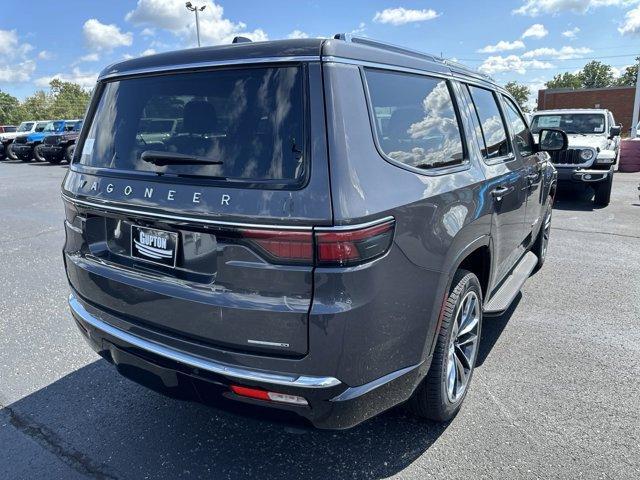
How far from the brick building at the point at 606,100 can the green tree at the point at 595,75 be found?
4977cm

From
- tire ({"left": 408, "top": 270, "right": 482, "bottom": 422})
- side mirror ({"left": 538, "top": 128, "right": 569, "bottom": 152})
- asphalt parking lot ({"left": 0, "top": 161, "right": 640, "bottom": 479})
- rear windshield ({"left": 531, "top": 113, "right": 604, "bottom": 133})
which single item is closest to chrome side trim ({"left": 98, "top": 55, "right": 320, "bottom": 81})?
tire ({"left": 408, "top": 270, "right": 482, "bottom": 422})

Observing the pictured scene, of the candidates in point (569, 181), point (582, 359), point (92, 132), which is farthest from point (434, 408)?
point (569, 181)

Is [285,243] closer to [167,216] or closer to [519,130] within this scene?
[167,216]

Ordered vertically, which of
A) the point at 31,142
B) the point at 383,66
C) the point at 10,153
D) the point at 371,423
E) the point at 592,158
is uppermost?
the point at 383,66

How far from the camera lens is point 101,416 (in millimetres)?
2867

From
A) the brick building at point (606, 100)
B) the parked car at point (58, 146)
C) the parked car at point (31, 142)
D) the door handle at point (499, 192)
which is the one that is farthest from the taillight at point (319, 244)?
the brick building at point (606, 100)

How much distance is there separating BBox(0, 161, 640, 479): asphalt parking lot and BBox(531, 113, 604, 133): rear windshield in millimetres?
8022

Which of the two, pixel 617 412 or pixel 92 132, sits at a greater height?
pixel 92 132

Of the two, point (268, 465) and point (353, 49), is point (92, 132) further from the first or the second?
point (268, 465)

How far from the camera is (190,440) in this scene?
105 inches

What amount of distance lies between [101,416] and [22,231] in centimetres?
604

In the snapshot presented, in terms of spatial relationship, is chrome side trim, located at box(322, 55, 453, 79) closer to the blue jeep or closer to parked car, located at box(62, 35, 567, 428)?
parked car, located at box(62, 35, 567, 428)

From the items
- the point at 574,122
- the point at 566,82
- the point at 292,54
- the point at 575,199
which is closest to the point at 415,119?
the point at 292,54

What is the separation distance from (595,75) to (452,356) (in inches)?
4181
